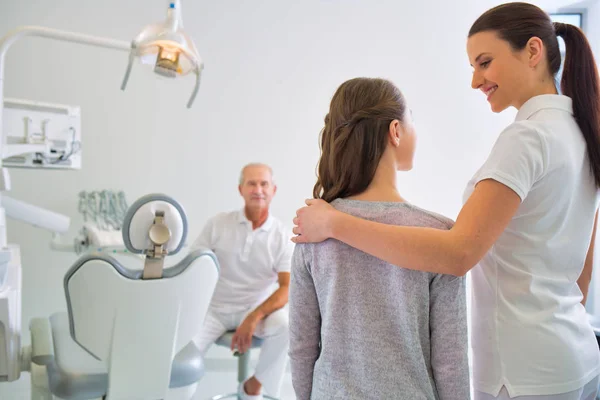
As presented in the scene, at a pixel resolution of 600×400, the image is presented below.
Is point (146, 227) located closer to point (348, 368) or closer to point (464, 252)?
point (348, 368)

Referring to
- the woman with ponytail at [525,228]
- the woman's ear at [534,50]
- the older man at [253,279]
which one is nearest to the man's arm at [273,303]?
the older man at [253,279]

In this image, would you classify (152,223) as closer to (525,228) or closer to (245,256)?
(525,228)

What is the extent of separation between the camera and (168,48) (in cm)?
185

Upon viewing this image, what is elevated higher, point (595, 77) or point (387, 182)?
point (595, 77)

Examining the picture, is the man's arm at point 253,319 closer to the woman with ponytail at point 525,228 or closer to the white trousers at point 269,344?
the white trousers at point 269,344

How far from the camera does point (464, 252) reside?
0.88m

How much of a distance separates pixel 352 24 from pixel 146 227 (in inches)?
97.9

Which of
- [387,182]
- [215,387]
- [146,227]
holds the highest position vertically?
[387,182]

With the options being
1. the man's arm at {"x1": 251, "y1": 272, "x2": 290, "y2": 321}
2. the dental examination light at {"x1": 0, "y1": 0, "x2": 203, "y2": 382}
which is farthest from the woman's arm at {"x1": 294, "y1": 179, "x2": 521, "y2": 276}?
the man's arm at {"x1": 251, "y1": 272, "x2": 290, "y2": 321}

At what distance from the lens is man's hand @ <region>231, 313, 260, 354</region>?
2.51 m

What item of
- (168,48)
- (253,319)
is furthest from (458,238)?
(253,319)

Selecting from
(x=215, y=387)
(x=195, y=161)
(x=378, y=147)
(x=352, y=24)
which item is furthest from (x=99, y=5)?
(x=378, y=147)

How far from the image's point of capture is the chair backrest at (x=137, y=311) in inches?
58.2

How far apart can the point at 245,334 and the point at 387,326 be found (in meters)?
1.66
